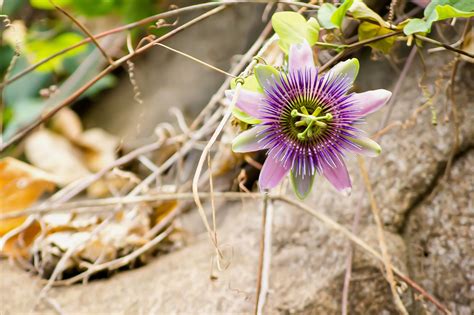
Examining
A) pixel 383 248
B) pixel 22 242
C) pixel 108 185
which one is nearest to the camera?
pixel 383 248

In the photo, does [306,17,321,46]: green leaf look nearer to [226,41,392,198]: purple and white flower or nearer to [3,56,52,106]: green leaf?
[226,41,392,198]: purple and white flower

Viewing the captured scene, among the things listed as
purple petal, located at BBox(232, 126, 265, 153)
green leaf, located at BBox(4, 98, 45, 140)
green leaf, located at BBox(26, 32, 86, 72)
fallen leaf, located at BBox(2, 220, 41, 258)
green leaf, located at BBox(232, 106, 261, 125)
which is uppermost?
green leaf, located at BBox(232, 106, 261, 125)

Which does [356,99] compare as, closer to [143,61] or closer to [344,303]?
[344,303]

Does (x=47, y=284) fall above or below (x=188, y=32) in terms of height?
below

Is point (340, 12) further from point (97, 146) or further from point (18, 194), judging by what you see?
point (97, 146)

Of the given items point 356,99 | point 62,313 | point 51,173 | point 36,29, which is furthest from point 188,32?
point 356,99

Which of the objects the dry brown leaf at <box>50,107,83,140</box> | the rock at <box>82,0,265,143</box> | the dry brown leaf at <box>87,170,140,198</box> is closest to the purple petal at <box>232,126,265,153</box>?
the dry brown leaf at <box>87,170,140,198</box>

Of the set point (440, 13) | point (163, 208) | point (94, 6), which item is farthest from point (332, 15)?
point (94, 6)
